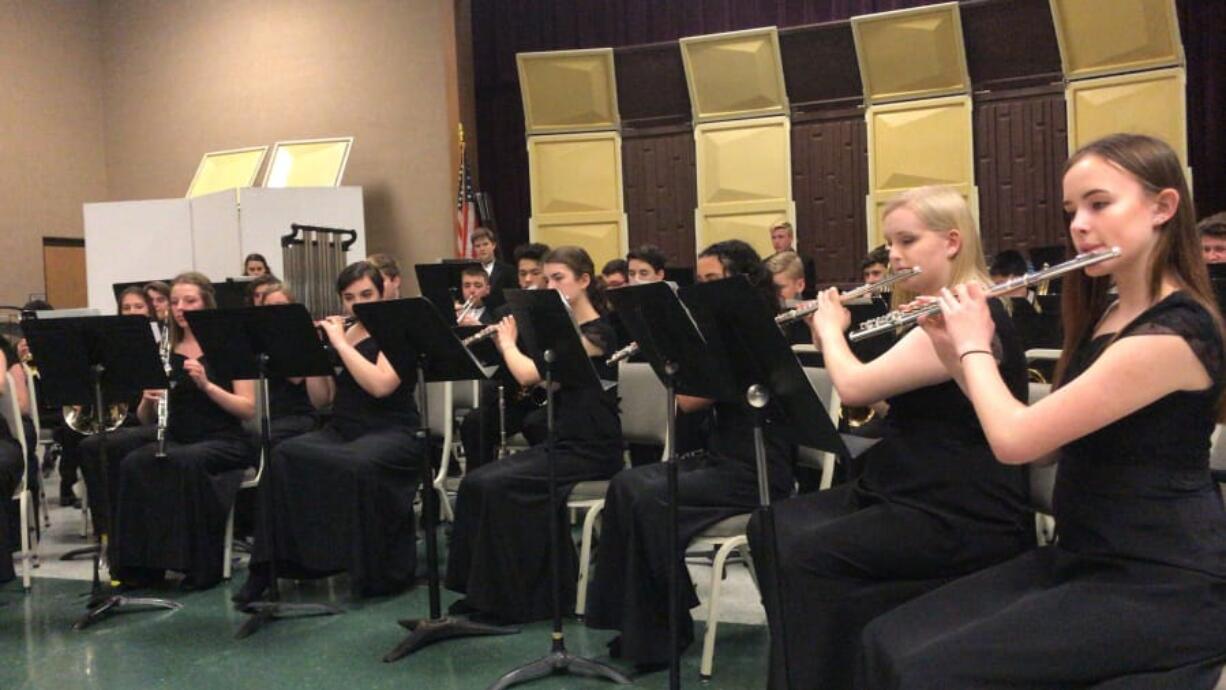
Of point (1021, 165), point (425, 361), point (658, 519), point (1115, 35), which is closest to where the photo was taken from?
point (658, 519)

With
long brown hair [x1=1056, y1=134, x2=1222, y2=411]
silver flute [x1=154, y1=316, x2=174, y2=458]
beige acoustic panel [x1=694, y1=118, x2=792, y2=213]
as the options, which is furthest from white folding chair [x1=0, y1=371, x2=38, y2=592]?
beige acoustic panel [x1=694, y1=118, x2=792, y2=213]

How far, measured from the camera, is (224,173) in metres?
12.1

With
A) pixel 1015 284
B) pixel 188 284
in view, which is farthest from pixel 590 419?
pixel 1015 284

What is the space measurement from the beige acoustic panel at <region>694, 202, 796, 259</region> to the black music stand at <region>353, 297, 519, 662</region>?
648 centimetres

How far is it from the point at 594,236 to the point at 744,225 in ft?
4.92

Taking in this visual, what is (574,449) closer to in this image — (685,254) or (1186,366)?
(1186,366)

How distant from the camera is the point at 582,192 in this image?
1113 centimetres

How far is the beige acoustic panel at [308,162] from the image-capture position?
11.5 m

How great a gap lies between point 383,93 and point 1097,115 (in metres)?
6.80

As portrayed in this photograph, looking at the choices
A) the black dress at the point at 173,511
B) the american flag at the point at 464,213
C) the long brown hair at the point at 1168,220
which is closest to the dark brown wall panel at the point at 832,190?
the american flag at the point at 464,213

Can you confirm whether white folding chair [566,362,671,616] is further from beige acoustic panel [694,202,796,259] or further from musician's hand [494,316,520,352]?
beige acoustic panel [694,202,796,259]

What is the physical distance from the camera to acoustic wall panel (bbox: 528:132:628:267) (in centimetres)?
1106

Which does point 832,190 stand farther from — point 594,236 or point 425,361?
point 425,361

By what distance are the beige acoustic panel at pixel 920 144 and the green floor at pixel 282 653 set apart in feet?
21.6
